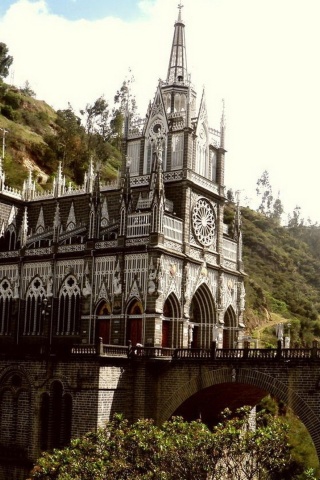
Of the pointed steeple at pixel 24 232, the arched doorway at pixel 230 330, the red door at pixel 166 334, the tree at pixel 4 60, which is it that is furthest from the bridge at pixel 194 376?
the tree at pixel 4 60

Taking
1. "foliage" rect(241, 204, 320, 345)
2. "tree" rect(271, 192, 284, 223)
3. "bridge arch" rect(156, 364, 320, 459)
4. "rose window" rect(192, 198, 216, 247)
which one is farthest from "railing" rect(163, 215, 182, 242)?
"tree" rect(271, 192, 284, 223)

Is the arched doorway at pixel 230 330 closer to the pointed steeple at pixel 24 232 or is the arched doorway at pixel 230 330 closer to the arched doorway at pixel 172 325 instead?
the arched doorway at pixel 172 325

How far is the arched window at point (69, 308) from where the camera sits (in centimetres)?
4653

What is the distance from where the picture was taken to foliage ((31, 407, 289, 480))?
26000mm

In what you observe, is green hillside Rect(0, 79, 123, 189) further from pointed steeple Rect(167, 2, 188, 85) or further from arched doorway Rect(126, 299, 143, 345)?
arched doorway Rect(126, 299, 143, 345)

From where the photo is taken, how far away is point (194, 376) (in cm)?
3934

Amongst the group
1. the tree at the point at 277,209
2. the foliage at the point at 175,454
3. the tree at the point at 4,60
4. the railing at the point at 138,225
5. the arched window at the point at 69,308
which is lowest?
the foliage at the point at 175,454

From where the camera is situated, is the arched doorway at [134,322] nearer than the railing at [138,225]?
Yes

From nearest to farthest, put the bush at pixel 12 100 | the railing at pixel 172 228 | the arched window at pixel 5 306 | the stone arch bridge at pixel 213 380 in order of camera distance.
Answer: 1. the stone arch bridge at pixel 213 380
2. the railing at pixel 172 228
3. the arched window at pixel 5 306
4. the bush at pixel 12 100

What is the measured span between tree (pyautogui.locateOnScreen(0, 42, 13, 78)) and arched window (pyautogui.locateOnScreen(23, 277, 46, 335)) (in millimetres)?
65944

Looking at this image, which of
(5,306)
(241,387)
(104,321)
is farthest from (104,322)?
(241,387)

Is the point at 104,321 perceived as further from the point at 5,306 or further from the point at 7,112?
the point at 7,112

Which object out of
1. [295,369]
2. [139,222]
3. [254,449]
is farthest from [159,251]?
[254,449]

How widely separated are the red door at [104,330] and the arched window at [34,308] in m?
4.75
